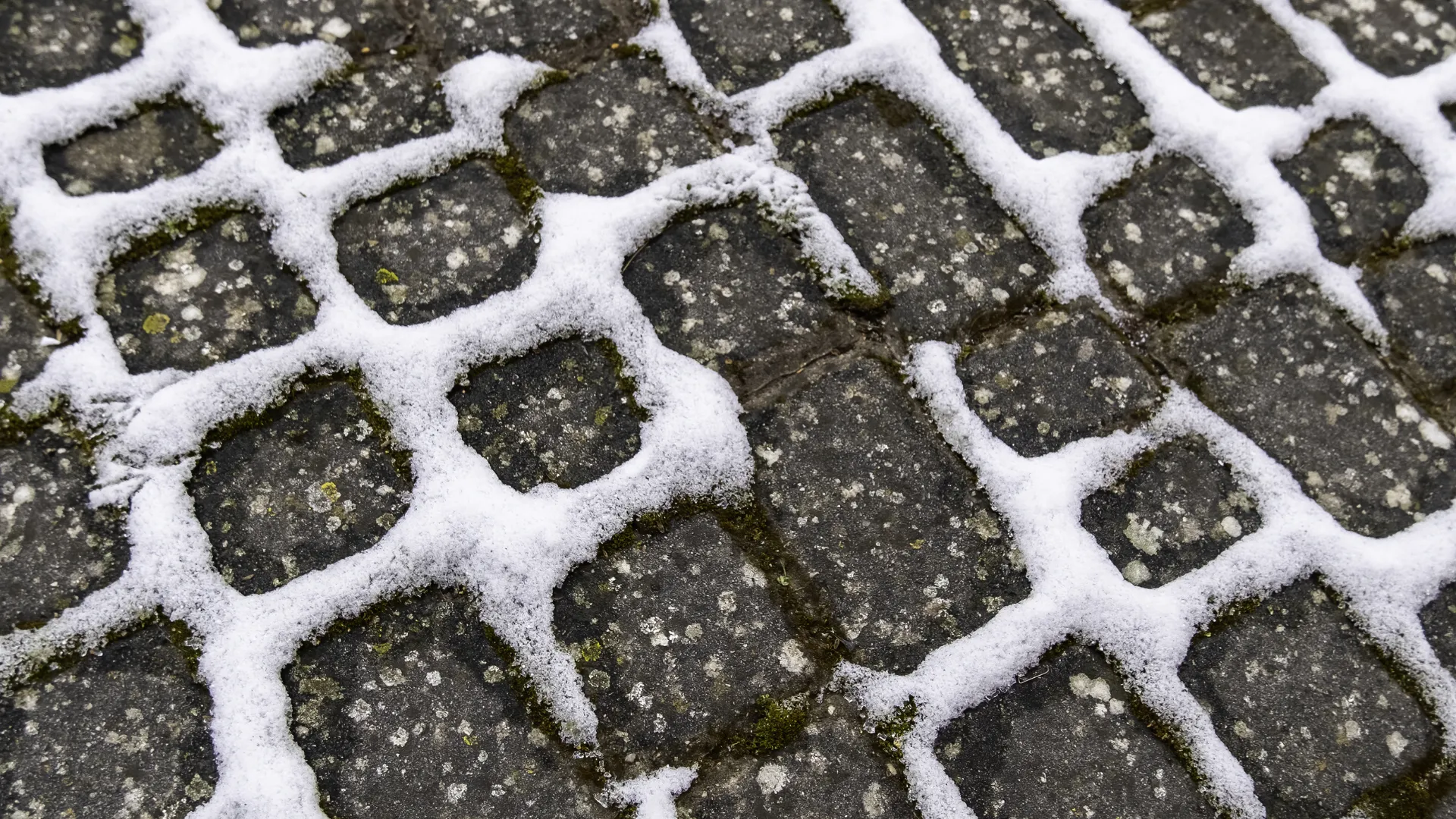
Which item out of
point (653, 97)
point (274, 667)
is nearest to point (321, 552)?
point (274, 667)

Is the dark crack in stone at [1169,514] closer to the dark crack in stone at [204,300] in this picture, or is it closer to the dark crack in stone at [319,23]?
the dark crack in stone at [204,300]

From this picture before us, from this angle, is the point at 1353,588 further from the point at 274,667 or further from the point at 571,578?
the point at 274,667

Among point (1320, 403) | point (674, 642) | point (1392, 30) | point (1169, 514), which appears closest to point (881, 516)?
point (674, 642)

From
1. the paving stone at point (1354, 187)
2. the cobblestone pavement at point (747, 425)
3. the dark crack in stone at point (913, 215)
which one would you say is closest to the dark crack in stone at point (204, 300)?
the cobblestone pavement at point (747, 425)

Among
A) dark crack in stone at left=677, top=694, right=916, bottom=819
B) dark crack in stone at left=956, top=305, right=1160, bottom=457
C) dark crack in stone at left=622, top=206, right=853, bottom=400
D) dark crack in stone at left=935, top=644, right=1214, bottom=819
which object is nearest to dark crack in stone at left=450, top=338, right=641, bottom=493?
dark crack in stone at left=622, top=206, right=853, bottom=400

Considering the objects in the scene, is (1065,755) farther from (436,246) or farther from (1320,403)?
(436,246)
